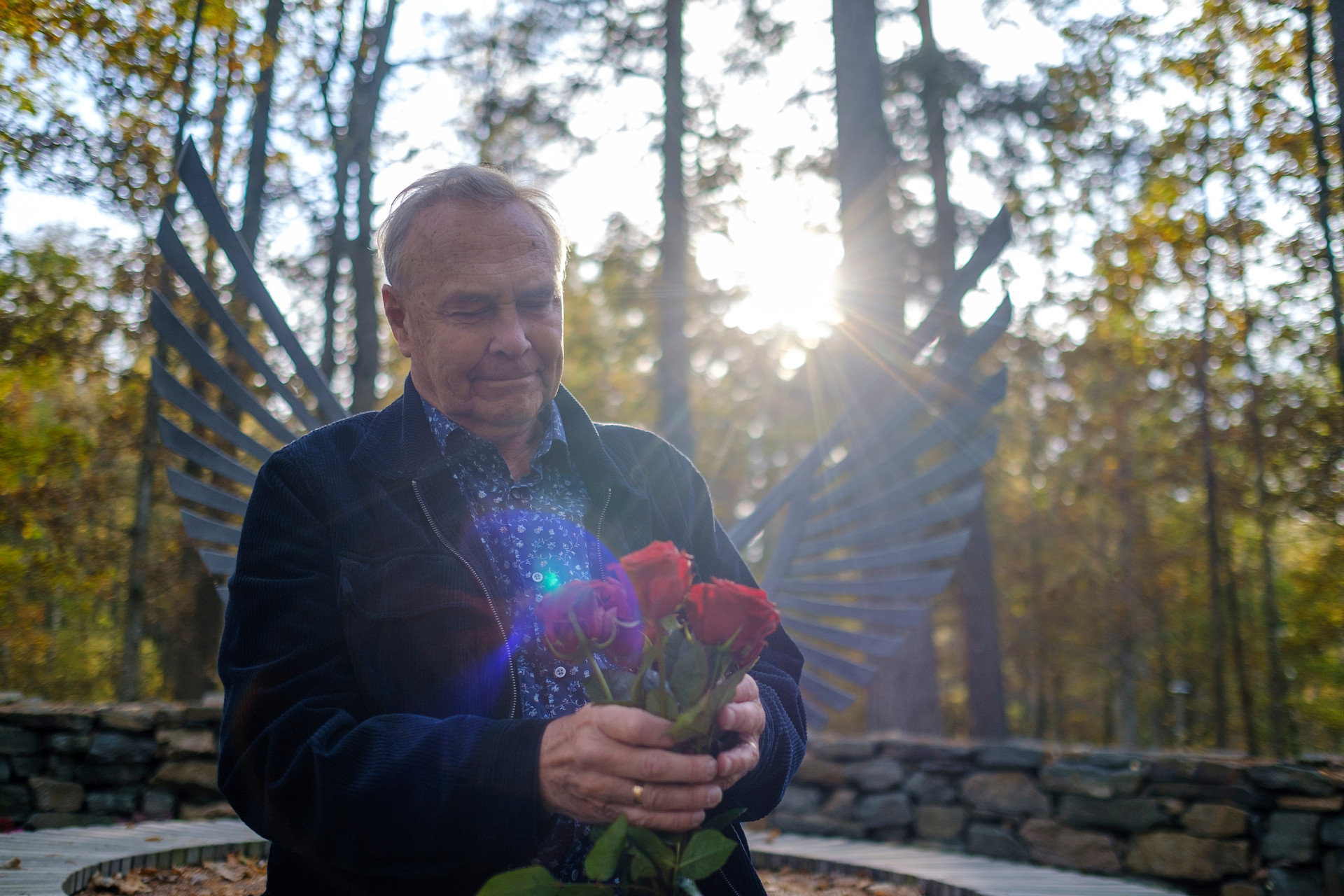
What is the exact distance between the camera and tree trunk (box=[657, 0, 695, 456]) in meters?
9.87

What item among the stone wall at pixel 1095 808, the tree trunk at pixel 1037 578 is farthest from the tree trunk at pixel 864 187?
the tree trunk at pixel 1037 578

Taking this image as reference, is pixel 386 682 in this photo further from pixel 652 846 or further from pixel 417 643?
pixel 652 846

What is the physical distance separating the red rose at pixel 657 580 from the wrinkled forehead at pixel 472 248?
2.52 feet

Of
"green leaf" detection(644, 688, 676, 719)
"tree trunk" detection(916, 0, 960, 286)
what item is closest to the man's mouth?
"green leaf" detection(644, 688, 676, 719)

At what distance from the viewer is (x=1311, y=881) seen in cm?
452

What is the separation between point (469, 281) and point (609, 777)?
0.92 meters

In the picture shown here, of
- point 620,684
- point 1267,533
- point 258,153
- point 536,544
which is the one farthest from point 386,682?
point 1267,533

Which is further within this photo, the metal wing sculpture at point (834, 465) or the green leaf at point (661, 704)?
the metal wing sculpture at point (834, 465)

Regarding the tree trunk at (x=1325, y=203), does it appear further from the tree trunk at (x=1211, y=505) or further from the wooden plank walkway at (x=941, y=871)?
the tree trunk at (x=1211, y=505)

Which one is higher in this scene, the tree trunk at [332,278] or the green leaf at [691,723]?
the tree trunk at [332,278]

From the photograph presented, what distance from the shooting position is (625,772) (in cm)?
114

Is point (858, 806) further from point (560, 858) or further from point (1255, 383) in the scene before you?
point (1255, 383)

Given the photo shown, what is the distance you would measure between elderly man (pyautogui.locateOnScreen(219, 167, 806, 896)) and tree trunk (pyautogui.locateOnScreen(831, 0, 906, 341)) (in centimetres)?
587

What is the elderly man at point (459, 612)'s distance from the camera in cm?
125
